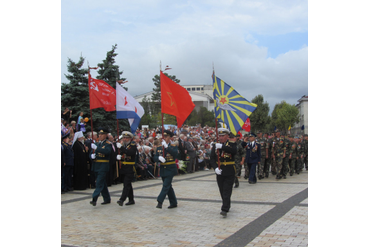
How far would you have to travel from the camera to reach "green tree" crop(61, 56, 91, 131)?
917 inches

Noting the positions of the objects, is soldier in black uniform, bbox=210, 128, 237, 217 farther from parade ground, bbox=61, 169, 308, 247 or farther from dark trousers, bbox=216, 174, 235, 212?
parade ground, bbox=61, 169, 308, 247

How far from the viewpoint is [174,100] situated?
8.88 meters

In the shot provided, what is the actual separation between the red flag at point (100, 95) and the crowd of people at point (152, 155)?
3.83 feet

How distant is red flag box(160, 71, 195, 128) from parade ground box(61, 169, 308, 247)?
253cm

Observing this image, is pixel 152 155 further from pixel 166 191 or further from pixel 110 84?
pixel 110 84

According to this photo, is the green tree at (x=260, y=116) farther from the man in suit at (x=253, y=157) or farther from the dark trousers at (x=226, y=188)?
the dark trousers at (x=226, y=188)

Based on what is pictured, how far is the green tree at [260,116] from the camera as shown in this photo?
72125 millimetres
